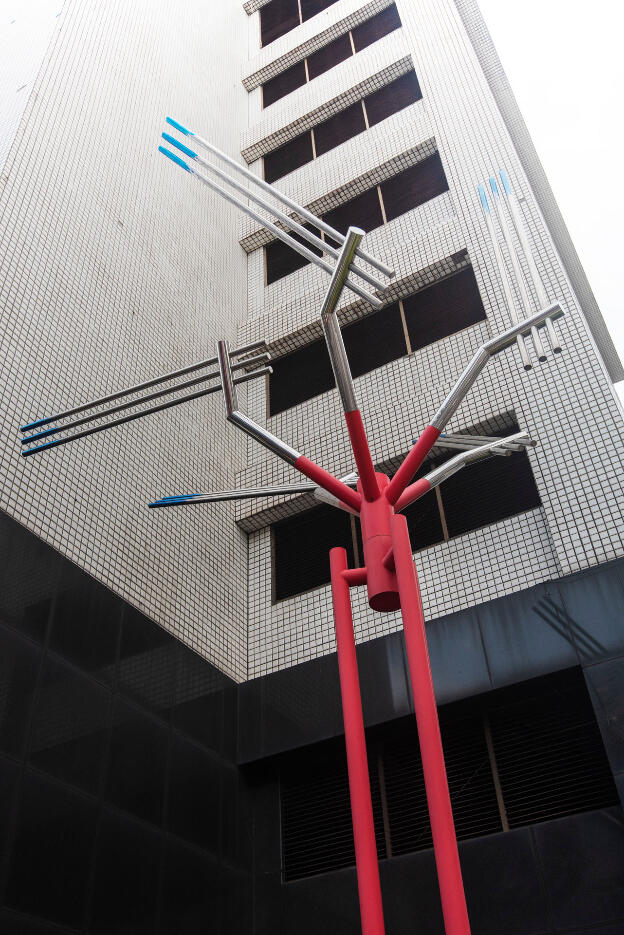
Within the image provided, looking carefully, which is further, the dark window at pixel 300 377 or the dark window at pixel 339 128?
the dark window at pixel 339 128

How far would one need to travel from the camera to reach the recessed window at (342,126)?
15742mm

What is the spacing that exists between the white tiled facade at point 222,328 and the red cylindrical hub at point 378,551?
9.21 feet

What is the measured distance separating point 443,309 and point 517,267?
4.97 meters

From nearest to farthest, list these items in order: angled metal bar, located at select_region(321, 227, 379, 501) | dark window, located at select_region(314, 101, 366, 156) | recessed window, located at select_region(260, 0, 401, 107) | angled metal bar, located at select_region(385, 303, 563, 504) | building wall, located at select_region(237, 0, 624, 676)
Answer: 1. angled metal bar, located at select_region(321, 227, 379, 501)
2. angled metal bar, located at select_region(385, 303, 563, 504)
3. building wall, located at select_region(237, 0, 624, 676)
4. dark window, located at select_region(314, 101, 366, 156)
5. recessed window, located at select_region(260, 0, 401, 107)

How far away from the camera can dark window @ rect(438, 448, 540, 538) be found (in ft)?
32.0

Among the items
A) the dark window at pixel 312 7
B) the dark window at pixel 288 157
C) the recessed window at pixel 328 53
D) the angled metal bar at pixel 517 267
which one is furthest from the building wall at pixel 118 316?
the dark window at pixel 312 7

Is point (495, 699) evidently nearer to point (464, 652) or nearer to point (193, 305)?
point (464, 652)

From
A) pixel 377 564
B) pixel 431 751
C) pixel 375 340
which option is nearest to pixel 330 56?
pixel 375 340

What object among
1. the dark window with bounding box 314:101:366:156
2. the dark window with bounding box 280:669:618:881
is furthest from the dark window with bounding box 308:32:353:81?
the dark window with bounding box 280:669:618:881

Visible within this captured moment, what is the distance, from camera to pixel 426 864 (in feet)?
26.2

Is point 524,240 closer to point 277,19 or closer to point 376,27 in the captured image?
point 376,27

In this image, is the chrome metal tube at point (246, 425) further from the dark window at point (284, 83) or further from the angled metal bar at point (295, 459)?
the dark window at point (284, 83)

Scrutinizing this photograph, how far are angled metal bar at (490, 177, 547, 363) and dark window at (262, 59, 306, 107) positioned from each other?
37.7 ft

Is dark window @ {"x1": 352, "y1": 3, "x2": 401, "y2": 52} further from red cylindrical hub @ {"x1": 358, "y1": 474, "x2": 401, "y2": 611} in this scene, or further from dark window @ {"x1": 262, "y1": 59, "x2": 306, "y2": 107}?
red cylindrical hub @ {"x1": 358, "y1": 474, "x2": 401, "y2": 611}
